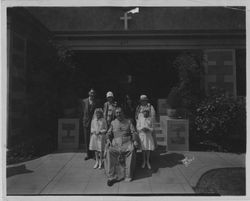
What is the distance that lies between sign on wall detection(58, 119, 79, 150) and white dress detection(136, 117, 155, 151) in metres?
Answer: 1.34

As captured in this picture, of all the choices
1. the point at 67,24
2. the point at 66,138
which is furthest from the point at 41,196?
the point at 67,24

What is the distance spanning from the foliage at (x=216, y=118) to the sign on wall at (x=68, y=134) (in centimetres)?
243

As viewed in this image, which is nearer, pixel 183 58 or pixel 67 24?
pixel 67 24

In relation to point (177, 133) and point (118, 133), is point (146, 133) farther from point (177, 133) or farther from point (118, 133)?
point (177, 133)

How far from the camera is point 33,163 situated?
5.18m

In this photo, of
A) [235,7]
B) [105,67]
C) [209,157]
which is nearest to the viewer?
[235,7]

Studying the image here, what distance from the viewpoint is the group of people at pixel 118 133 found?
201 inches

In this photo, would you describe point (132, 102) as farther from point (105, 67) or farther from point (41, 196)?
point (41, 196)

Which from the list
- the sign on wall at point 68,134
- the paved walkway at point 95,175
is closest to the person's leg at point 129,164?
the paved walkway at point 95,175

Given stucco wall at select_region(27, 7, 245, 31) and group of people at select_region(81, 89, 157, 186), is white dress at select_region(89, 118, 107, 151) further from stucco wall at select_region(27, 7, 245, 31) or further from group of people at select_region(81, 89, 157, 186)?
stucco wall at select_region(27, 7, 245, 31)

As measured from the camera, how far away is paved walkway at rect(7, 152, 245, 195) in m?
4.62

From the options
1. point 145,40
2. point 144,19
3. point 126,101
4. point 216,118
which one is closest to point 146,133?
point 126,101

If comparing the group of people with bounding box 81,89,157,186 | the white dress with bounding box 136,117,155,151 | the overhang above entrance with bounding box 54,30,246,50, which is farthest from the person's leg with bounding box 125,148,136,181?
the overhang above entrance with bounding box 54,30,246,50

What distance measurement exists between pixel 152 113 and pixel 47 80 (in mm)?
2387
